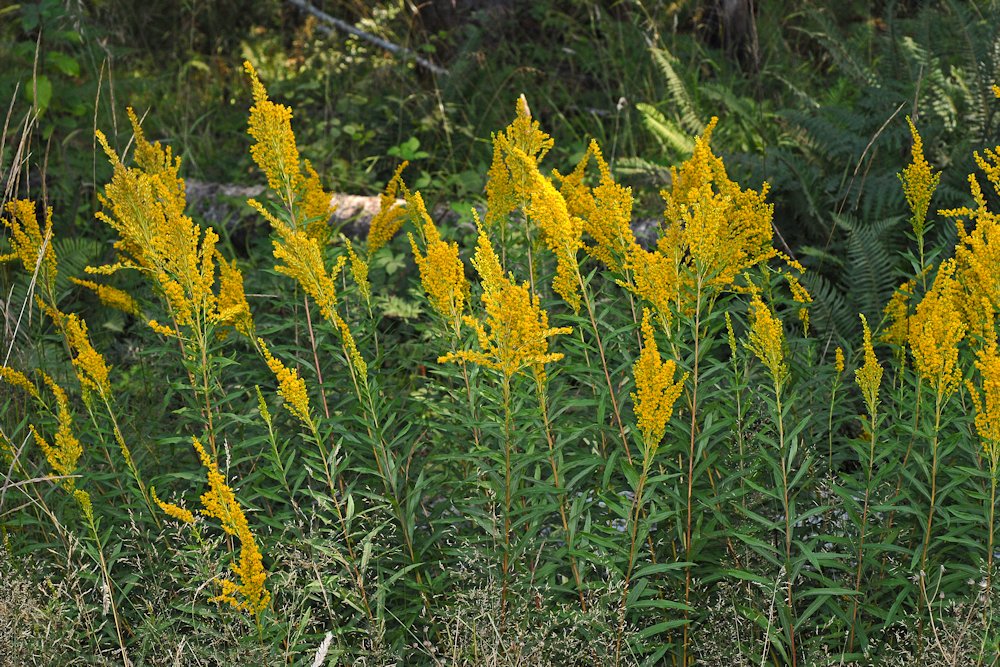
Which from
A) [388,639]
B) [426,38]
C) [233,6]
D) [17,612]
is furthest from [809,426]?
[233,6]

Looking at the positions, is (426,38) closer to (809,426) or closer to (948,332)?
(809,426)

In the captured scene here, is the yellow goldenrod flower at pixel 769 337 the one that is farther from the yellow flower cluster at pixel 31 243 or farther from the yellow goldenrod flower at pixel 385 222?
the yellow flower cluster at pixel 31 243

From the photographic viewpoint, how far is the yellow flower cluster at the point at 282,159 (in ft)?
8.07

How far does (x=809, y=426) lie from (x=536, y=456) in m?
0.93

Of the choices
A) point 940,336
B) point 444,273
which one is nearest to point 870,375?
point 940,336

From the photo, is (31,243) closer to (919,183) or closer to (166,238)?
(166,238)

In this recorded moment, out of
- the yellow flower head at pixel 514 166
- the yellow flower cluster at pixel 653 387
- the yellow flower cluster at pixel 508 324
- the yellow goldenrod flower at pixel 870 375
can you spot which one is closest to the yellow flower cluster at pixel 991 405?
the yellow goldenrod flower at pixel 870 375

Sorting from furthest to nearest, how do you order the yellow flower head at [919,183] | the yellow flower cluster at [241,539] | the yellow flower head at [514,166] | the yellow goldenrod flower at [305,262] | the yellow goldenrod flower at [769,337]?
the yellow flower head at [514,166]
the yellow flower head at [919,183]
the yellow goldenrod flower at [305,262]
the yellow goldenrod flower at [769,337]
the yellow flower cluster at [241,539]

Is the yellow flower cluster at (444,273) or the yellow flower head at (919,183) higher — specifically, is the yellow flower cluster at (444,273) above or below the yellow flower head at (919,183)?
below

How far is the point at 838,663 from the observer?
230cm

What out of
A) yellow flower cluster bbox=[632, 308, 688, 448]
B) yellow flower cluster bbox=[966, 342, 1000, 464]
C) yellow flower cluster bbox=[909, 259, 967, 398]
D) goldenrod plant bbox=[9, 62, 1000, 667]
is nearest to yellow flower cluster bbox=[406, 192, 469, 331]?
goldenrod plant bbox=[9, 62, 1000, 667]

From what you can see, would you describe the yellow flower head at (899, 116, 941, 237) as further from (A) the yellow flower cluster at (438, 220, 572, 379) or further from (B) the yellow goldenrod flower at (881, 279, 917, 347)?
(A) the yellow flower cluster at (438, 220, 572, 379)

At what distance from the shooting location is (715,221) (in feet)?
6.89

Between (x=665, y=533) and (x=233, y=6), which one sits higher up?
(x=665, y=533)
